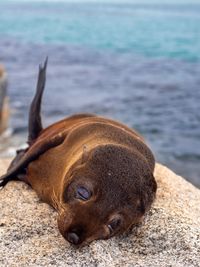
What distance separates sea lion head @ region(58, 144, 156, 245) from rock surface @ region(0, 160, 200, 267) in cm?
11

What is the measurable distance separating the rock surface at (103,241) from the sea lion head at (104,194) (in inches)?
4.5

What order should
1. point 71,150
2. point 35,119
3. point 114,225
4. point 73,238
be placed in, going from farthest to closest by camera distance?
1. point 35,119
2. point 71,150
3. point 114,225
4. point 73,238

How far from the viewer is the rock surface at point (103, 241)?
3.23 m

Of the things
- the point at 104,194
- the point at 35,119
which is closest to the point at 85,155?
the point at 104,194

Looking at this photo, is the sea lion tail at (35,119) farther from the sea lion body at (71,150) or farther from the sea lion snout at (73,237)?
the sea lion snout at (73,237)

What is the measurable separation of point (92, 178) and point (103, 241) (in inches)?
14.6

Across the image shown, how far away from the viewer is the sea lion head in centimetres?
311

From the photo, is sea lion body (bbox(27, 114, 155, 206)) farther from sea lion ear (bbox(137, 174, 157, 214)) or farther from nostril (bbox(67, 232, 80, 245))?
nostril (bbox(67, 232, 80, 245))

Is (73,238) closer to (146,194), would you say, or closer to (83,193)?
(83,193)

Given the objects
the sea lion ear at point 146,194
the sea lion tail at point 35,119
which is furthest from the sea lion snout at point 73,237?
the sea lion tail at point 35,119

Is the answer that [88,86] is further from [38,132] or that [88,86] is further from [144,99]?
[38,132]

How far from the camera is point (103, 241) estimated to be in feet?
11.0

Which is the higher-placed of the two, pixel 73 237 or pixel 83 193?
pixel 83 193

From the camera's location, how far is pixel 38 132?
16.8 ft
